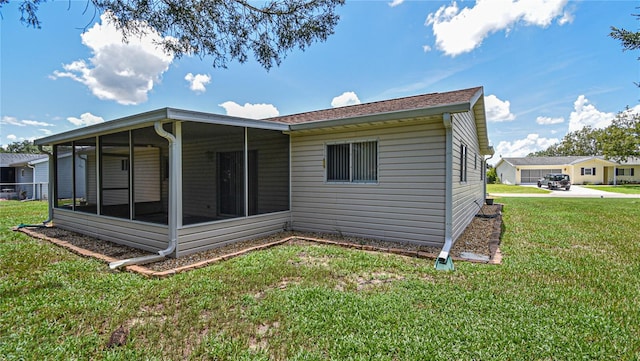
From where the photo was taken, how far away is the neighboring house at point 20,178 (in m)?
19.4

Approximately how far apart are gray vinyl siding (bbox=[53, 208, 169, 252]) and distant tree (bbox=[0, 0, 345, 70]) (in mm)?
3155

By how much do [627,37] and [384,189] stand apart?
679 cm

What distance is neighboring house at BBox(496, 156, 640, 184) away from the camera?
3600cm

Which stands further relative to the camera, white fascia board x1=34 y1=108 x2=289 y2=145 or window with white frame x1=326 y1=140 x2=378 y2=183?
window with white frame x1=326 y1=140 x2=378 y2=183

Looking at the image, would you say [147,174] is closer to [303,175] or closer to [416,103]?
[303,175]

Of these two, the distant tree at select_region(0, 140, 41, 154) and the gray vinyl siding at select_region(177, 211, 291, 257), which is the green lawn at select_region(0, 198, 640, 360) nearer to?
the gray vinyl siding at select_region(177, 211, 291, 257)

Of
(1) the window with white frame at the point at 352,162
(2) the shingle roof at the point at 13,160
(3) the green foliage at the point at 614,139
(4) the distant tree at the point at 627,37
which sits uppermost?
(3) the green foliage at the point at 614,139

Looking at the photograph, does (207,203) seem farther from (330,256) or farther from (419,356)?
(419,356)

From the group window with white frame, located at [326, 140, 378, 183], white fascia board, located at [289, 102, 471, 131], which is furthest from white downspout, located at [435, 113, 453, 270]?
window with white frame, located at [326, 140, 378, 183]

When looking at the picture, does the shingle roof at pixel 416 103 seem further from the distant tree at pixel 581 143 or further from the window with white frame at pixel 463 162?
the distant tree at pixel 581 143

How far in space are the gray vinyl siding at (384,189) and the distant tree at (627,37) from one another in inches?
220

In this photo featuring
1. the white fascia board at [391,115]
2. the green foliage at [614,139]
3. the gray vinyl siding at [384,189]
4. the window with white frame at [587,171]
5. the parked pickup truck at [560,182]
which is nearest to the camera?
the white fascia board at [391,115]

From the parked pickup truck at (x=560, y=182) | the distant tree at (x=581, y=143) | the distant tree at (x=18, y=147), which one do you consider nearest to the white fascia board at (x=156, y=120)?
the parked pickup truck at (x=560, y=182)

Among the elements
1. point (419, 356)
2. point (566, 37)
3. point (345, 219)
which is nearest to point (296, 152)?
Result: point (345, 219)
